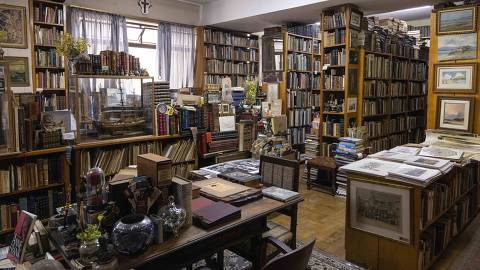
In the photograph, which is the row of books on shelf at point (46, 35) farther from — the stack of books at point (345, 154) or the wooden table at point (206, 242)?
the wooden table at point (206, 242)

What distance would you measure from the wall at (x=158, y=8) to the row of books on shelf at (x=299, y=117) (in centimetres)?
263

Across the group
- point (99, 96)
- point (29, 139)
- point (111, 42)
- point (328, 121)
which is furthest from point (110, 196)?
point (111, 42)

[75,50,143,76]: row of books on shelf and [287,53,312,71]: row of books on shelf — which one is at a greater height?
[287,53,312,71]: row of books on shelf

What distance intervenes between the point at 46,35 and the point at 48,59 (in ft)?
1.13

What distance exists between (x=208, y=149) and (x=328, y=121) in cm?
194

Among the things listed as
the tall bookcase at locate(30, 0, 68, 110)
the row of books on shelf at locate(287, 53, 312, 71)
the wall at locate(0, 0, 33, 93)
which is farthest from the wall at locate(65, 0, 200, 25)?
the row of books on shelf at locate(287, 53, 312, 71)

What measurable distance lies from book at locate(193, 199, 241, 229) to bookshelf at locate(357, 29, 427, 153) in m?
3.74

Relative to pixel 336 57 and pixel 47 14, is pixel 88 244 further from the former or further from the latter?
pixel 47 14

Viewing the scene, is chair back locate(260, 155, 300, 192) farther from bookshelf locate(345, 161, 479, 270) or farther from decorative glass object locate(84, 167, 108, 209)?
decorative glass object locate(84, 167, 108, 209)

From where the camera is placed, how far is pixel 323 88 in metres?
5.11

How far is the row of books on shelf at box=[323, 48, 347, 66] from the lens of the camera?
15.8 feet

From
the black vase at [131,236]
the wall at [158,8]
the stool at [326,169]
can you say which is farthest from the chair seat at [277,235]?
the wall at [158,8]

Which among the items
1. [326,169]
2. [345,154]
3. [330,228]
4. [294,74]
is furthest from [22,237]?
[294,74]

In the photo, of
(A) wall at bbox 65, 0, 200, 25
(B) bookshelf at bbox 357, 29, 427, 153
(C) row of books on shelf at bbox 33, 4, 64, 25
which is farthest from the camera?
(A) wall at bbox 65, 0, 200, 25
